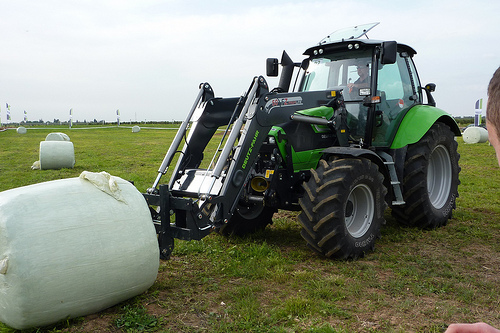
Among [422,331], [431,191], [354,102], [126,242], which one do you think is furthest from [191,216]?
[431,191]

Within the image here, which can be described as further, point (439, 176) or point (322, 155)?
point (439, 176)

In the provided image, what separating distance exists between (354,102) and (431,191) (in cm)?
227

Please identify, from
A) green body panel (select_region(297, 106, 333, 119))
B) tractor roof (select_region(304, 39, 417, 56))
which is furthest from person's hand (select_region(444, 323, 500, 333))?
tractor roof (select_region(304, 39, 417, 56))

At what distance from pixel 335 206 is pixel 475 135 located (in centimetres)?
2096

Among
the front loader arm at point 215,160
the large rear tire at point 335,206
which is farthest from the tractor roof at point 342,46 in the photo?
the large rear tire at point 335,206

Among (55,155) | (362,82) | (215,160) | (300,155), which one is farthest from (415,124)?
(55,155)

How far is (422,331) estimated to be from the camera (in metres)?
3.63

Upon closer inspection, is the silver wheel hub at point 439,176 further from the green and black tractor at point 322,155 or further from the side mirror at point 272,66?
the side mirror at point 272,66

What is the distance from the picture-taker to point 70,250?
11.3ft

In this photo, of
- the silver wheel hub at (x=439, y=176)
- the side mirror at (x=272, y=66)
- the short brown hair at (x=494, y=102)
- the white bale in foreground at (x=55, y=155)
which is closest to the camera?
the short brown hair at (x=494, y=102)

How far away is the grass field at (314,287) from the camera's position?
147 inches

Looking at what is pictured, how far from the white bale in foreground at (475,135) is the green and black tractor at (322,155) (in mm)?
17382

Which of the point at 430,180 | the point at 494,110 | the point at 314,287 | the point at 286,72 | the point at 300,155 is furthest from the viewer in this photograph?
the point at 430,180

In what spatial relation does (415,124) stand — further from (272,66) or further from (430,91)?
(272,66)
